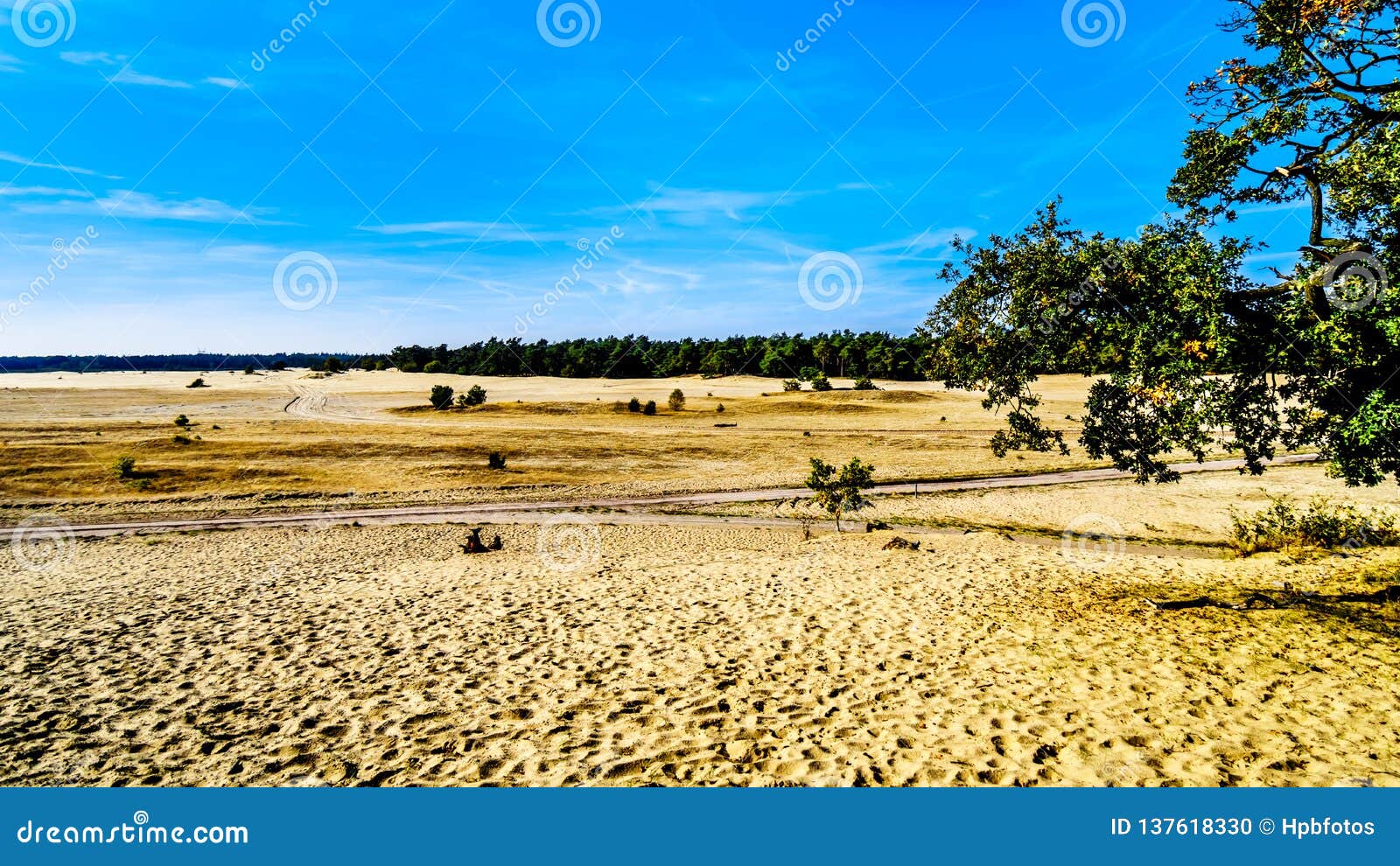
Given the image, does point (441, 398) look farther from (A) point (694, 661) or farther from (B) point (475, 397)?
(A) point (694, 661)

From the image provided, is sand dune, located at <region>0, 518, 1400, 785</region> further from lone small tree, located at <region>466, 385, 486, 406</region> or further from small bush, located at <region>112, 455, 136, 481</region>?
lone small tree, located at <region>466, 385, 486, 406</region>

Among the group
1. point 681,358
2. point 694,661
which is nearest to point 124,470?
point 694,661

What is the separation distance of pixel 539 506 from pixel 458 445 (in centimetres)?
2397

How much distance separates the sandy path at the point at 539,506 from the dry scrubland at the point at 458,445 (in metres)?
2.53

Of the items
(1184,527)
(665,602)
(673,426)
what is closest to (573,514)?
(665,602)

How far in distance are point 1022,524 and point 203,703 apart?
3138cm

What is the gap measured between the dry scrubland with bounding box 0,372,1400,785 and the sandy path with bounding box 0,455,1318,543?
3.27 meters

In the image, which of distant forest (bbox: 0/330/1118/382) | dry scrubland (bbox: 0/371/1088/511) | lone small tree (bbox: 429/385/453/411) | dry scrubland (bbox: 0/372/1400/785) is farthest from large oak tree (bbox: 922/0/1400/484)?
distant forest (bbox: 0/330/1118/382)

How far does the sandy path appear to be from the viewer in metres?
33.6

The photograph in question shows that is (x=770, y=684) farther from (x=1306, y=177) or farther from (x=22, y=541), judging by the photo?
(x=22, y=541)

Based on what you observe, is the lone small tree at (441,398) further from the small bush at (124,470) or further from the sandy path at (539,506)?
the sandy path at (539,506)

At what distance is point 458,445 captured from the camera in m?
59.8

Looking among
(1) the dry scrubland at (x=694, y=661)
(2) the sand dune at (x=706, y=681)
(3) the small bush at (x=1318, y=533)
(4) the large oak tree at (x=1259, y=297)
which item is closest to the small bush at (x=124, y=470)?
(1) the dry scrubland at (x=694, y=661)

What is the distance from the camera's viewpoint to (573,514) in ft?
122
